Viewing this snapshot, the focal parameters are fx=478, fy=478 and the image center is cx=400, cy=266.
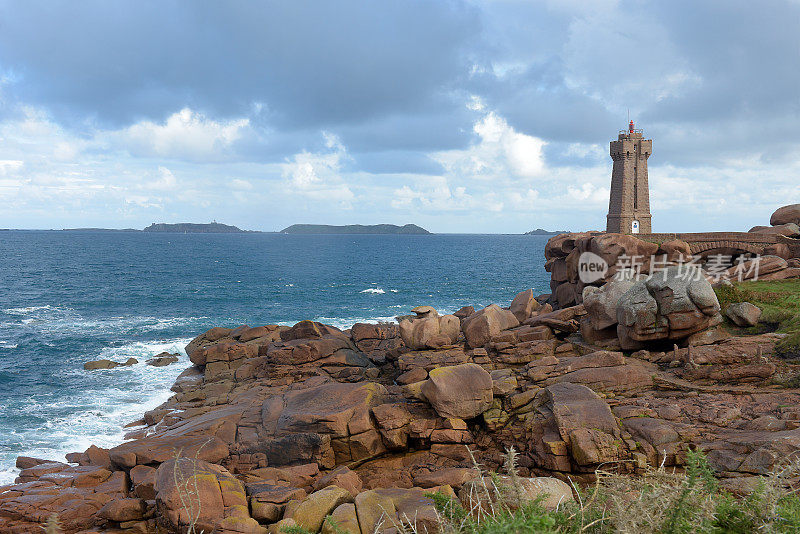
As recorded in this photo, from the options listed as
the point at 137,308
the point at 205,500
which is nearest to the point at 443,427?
the point at 205,500

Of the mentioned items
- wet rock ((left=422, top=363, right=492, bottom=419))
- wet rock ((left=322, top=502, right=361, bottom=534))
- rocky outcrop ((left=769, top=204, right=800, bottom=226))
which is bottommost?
wet rock ((left=322, top=502, right=361, bottom=534))

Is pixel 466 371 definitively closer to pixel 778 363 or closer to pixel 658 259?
pixel 778 363

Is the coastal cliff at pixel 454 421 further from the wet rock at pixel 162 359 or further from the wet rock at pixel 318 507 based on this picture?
the wet rock at pixel 162 359

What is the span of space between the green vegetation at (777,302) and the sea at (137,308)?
2901 centimetres

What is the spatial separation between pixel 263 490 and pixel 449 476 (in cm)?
560

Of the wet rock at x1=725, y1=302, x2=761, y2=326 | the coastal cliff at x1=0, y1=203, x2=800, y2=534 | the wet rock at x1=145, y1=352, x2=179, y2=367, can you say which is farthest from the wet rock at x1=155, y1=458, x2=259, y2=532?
the wet rock at x1=145, y1=352, x2=179, y2=367

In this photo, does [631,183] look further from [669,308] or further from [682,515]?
[682,515]

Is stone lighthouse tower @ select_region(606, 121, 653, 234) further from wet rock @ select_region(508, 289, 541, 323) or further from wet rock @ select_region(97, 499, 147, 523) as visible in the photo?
wet rock @ select_region(97, 499, 147, 523)

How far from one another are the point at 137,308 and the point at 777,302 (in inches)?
2250

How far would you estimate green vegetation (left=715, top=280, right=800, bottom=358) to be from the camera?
60.1ft

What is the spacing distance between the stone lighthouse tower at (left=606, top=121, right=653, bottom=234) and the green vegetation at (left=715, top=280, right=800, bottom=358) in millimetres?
24083

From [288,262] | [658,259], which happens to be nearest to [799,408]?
[658,259]

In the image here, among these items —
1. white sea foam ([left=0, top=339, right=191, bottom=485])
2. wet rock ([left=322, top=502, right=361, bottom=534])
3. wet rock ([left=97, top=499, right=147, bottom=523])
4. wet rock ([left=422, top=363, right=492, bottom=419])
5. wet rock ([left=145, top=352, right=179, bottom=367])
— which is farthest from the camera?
wet rock ([left=145, top=352, right=179, bottom=367])

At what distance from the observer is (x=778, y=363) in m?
17.7
